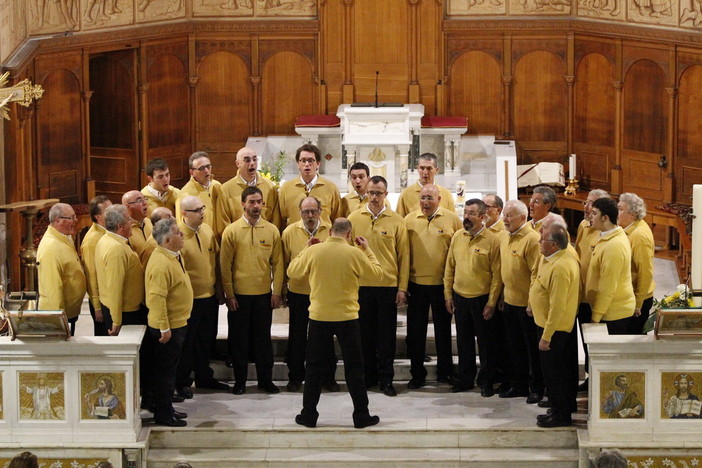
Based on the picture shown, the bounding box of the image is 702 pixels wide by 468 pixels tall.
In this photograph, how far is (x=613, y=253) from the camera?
34.6 ft

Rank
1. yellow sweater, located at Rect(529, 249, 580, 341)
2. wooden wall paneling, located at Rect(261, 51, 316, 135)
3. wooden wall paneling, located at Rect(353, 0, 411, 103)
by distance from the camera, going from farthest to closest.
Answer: wooden wall paneling, located at Rect(261, 51, 316, 135)
wooden wall paneling, located at Rect(353, 0, 411, 103)
yellow sweater, located at Rect(529, 249, 580, 341)

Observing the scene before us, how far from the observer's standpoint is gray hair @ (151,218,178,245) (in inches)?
408

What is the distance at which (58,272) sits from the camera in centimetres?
1062

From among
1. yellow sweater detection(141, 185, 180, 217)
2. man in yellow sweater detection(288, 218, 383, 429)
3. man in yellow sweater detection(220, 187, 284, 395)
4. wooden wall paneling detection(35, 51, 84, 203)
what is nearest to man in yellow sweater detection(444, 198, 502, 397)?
man in yellow sweater detection(288, 218, 383, 429)

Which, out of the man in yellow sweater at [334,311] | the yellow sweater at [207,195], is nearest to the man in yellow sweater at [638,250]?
the man in yellow sweater at [334,311]

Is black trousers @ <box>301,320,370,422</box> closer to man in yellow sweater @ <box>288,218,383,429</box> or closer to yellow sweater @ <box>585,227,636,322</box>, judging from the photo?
man in yellow sweater @ <box>288,218,383,429</box>

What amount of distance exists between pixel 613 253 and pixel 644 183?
25.1ft

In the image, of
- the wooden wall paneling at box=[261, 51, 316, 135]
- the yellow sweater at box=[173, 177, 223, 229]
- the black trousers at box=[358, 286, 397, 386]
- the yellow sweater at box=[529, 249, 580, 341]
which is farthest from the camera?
the wooden wall paneling at box=[261, 51, 316, 135]

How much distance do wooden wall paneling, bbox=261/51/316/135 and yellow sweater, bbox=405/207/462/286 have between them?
799 centimetres

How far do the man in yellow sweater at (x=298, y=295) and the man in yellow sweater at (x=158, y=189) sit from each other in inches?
42.9

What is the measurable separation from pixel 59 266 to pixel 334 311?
1.99 metres

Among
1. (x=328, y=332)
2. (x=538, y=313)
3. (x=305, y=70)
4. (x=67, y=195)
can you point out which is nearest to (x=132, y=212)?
(x=328, y=332)

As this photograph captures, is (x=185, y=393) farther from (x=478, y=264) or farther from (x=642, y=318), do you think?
(x=642, y=318)

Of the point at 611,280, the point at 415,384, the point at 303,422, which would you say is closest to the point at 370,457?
the point at 303,422
